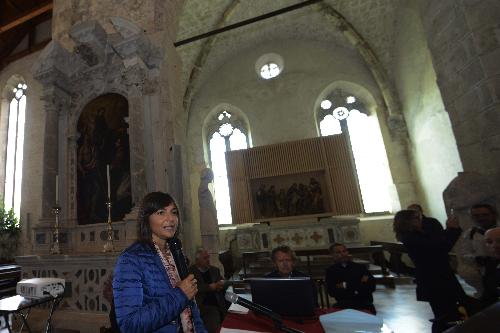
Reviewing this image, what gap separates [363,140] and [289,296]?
962 centimetres

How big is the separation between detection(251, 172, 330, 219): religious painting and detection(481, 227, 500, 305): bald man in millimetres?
6697

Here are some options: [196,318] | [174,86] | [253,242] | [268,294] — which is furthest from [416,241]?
[253,242]

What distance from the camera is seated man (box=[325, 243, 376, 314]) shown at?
2.76m

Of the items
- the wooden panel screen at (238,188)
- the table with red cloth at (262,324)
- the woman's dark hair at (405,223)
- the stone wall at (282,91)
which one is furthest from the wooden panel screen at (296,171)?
the table with red cloth at (262,324)

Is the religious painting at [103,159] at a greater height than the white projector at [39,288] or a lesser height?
greater

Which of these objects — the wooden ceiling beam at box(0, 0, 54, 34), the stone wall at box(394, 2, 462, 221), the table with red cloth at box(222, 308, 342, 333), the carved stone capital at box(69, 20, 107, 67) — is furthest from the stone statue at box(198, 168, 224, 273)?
the wooden ceiling beam at box(0, 0, 54, 34)

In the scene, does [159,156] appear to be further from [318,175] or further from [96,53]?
[318,175]

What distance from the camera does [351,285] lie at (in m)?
2.82

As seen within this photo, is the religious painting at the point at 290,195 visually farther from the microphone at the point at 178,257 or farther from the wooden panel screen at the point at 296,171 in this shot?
the microphone at the point at 178,257

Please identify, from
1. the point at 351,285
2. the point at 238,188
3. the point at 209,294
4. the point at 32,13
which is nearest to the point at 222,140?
the point at 238,188

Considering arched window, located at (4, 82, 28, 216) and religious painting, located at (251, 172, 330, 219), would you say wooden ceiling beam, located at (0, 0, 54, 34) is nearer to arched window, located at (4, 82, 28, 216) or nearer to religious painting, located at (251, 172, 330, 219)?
arched window, located at (4, 82, 28, 216)

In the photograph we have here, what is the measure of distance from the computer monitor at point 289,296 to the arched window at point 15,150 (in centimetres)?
1103

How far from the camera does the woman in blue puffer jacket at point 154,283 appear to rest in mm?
1108

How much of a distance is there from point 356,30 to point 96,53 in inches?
344
